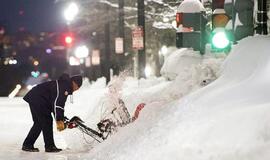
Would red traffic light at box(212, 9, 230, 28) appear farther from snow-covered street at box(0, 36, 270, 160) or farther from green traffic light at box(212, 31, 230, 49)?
snow-covered street at box(0, 36, 270, 160)

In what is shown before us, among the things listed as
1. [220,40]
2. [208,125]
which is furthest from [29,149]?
[208,125]

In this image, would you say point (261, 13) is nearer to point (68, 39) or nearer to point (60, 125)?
point (60, 125)

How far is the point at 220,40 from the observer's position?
989cm

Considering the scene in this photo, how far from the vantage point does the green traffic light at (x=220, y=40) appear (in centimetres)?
976

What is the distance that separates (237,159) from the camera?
5.98 meters

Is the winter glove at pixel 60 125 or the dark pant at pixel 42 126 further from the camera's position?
the dark pant at pixel 42 126

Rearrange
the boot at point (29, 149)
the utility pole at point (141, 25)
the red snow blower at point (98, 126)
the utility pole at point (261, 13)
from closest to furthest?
1. the utility pole at point (261, 13)
2. the red snow blower at point (98, 126)
3. the boot at point (29, 149)
4. the utility pole at point (141, 25)

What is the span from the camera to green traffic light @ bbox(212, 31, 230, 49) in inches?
384

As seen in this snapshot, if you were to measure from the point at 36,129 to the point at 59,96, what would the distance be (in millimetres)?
904

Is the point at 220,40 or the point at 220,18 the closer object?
the point at 220,18

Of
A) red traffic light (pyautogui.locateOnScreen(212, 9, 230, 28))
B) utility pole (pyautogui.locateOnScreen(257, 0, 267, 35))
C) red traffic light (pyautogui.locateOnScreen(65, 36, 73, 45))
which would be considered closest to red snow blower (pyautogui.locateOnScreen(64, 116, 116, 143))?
red traffic light (pyautogui.locateOnScreen(212, 9, 230, 28))

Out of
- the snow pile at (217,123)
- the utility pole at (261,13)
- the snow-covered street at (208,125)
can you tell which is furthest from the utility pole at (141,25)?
the snow pile at (217,123)

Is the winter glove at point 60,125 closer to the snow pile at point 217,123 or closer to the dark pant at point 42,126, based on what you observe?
the dark pant at point 42,126

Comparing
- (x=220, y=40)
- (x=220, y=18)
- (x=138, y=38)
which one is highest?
(x=220, y=18)
